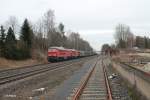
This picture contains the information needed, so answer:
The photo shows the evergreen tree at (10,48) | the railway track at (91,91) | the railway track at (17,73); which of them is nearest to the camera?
the railway track at (91,91)

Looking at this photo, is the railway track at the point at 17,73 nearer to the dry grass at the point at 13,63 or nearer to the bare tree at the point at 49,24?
the dry grass at the point at 13,63

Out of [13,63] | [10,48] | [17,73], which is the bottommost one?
[17,73]

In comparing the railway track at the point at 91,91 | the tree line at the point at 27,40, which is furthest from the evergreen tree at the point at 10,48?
the railway track at the point at 91,91

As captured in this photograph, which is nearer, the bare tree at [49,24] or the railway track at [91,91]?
the railway track at [91,91]

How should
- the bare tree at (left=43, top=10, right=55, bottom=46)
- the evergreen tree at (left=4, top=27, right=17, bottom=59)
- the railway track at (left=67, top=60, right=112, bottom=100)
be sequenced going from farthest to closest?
1. the bare tree at (left=43, top=10, right=55, bottom=46)
2. the evergreen tree at (left=4, top=27, right=17, bottom=59)
3. the railway track at (left=67, top=60, right=112, bottom=100)

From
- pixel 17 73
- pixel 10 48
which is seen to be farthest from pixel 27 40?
pixel 17 73

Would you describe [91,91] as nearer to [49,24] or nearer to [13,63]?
[13,63]

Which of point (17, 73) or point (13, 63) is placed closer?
point (17, 73)

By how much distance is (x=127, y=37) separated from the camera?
522 feet

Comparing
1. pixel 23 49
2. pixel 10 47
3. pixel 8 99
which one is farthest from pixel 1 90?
pixel 23 49

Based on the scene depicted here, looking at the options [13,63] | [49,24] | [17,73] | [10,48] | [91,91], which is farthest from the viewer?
[49,24]

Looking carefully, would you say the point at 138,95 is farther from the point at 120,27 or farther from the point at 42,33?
the point at 120,27

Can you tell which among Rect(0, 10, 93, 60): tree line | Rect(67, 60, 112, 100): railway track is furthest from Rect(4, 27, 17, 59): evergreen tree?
Rect(67, 60, 112, 100): railway track

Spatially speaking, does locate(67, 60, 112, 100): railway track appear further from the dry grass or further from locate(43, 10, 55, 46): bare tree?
locate(43, 10, 55, 46): bare tree
